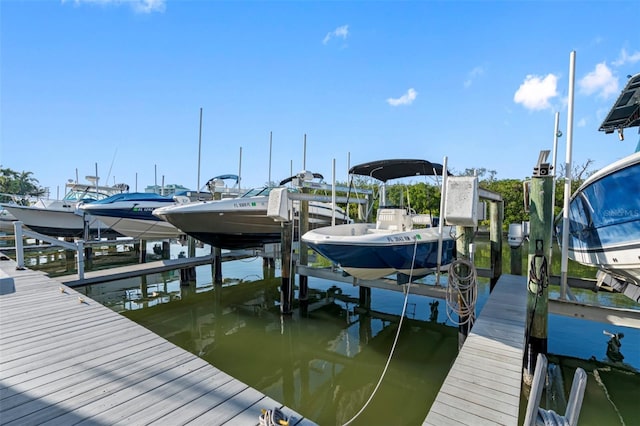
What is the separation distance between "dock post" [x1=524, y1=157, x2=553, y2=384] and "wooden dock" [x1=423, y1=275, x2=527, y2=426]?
22cm

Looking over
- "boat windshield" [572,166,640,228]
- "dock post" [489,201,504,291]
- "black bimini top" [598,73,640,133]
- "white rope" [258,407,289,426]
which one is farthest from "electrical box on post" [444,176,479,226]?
"white rope" [258,407,289,426]

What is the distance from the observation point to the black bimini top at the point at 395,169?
20.6 ft

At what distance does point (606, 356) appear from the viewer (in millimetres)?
5551

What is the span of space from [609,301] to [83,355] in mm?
11247

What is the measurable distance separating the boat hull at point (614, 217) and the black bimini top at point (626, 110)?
149cm

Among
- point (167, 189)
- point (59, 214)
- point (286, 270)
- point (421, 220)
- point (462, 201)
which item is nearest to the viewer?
point (462, 201)

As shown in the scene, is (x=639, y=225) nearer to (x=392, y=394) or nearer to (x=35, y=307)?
(x=392, y=394)

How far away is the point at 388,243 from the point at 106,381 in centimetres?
394

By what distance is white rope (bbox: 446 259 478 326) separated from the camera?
15.4 ft

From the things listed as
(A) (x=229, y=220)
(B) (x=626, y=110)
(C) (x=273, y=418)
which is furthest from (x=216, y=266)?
(B) (x=626, y=110)

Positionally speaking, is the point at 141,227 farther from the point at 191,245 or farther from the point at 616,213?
the point at 616,213

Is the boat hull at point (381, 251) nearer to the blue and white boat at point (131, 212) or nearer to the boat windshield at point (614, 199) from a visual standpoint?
the boat windshield at point (614, 199)

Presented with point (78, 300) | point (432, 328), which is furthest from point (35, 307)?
point (432, 328)

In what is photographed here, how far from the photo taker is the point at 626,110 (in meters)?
5.19
